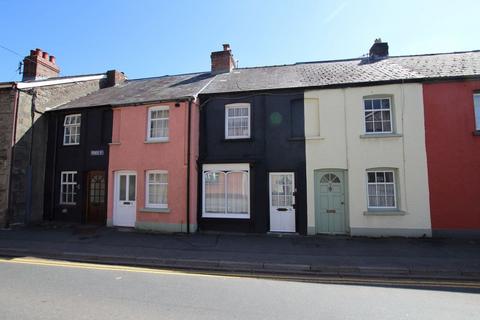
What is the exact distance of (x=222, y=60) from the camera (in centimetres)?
1711

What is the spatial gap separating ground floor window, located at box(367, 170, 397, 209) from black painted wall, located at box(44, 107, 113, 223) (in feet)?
37.4

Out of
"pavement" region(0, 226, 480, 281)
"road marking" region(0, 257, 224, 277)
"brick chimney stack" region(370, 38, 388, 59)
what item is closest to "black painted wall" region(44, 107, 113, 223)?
"pavement" region(0, 226, 480, 281)

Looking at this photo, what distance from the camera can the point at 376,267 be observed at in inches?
294

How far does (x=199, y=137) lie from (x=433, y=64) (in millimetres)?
10815

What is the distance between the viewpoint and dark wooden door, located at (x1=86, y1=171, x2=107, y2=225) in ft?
46.1

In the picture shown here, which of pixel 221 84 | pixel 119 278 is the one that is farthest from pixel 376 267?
pixel 221 84

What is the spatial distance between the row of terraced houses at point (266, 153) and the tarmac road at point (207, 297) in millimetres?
5306

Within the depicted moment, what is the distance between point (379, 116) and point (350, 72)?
277cm

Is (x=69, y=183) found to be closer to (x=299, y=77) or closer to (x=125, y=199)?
(x=125, y=199)

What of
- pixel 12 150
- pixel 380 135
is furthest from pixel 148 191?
pixel 380 135

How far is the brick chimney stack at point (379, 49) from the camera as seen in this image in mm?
15977

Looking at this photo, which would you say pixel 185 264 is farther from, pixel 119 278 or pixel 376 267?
pixel 376 267

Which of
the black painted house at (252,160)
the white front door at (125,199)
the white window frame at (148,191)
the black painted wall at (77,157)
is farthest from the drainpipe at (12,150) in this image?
the black painted house at (252,160)

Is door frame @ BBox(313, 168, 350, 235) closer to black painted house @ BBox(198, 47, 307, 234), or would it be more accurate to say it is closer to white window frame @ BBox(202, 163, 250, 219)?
black painted house @ BBox(198, 47, 307, 234)
